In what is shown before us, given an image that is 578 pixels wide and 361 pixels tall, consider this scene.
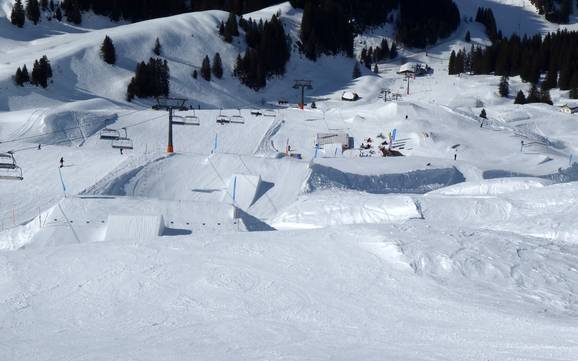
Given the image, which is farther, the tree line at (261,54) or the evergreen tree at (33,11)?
the evergreen tree at (33,11)

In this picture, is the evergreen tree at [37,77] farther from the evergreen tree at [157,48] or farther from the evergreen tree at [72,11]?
the evergreen tree at [72,11]

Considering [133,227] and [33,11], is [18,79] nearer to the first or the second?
[33,11]

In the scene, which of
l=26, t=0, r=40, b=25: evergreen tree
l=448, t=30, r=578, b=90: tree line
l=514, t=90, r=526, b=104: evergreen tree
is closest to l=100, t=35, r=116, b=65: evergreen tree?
l=26, t=0, r=40, b=25: evergreen tree

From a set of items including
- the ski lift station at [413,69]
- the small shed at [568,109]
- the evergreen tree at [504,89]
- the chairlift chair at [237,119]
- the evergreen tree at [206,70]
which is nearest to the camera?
the chairlift chair at [237,119]

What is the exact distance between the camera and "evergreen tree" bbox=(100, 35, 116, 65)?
57.8 m

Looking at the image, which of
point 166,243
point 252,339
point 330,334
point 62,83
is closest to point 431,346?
point 330,334

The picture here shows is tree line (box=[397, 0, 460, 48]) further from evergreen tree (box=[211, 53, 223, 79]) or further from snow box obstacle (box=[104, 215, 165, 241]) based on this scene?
snow box obstacle (box=[104, 215, 165, 241])

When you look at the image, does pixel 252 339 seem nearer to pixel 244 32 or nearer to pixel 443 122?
pixel 443 122

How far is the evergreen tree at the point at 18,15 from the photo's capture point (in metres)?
66.5

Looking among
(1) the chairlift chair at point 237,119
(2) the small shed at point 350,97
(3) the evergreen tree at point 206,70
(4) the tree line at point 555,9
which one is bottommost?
(2) the small shed at point 350,97

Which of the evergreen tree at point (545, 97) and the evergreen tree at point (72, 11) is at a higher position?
the evergreen tree at point (72, 11)

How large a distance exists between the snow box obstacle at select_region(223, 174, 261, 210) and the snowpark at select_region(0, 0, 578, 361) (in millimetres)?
98

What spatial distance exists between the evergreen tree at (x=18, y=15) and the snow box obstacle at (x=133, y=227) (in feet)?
187

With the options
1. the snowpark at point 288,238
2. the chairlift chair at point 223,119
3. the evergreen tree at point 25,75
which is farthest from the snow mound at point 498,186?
the evergreen tree at point 25,75
